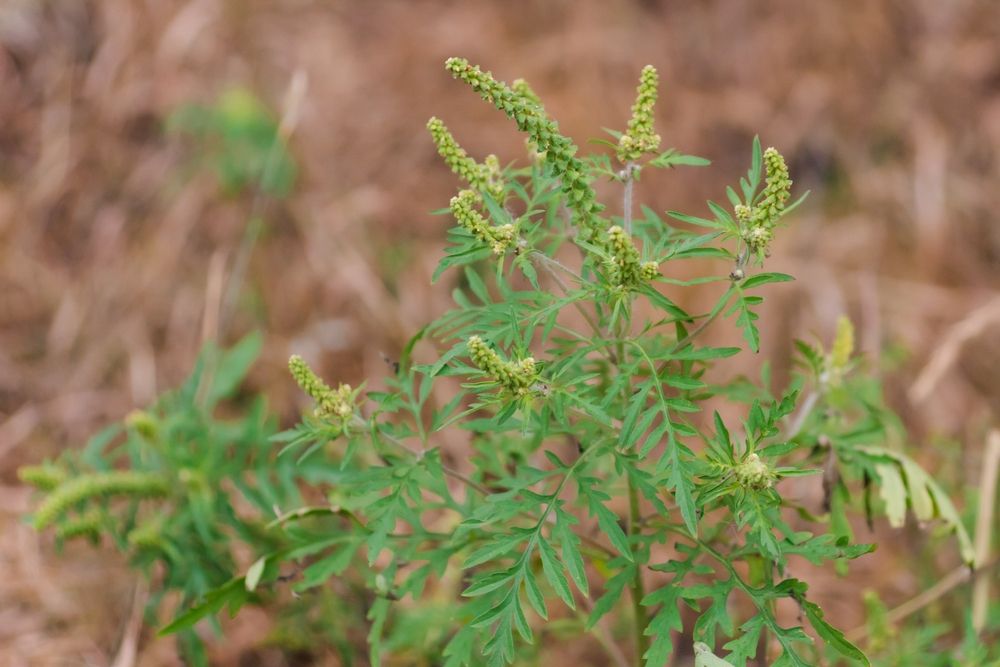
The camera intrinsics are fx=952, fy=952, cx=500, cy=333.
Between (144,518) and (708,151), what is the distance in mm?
3251

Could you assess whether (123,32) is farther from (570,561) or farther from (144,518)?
(570,561)

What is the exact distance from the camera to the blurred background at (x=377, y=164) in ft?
13.8

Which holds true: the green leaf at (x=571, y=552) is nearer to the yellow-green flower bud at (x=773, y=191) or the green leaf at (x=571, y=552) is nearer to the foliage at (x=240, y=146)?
the yellow-green flower bud at (x=773, y=191)

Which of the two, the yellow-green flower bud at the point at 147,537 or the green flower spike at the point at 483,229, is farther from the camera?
the yellow-green flower bud at the point at 147,537

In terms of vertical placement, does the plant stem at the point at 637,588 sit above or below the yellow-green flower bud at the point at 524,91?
below

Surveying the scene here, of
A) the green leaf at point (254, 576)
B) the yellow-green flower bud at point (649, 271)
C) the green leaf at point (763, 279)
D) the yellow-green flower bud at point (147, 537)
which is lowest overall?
the yellow-green flower bud at point (147, 537)

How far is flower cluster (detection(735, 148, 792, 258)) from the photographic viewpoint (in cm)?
158

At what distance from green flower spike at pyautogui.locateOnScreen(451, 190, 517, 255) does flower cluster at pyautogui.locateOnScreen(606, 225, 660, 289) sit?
0.18 meters

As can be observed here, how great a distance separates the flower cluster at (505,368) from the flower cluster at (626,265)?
0.73ft

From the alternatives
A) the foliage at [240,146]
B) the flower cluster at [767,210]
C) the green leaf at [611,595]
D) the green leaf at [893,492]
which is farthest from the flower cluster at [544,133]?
the foliage at [240,146]

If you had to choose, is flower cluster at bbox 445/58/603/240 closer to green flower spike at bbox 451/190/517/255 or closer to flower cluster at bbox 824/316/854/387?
green flower spike at bbox 451/190/517/255

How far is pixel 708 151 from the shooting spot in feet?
15.9

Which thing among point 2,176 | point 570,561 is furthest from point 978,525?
point 2,176

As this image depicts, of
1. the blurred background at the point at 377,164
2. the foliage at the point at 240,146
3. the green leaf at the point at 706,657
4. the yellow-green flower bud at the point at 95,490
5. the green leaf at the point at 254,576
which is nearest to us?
the green leaf at the point at 706,657
